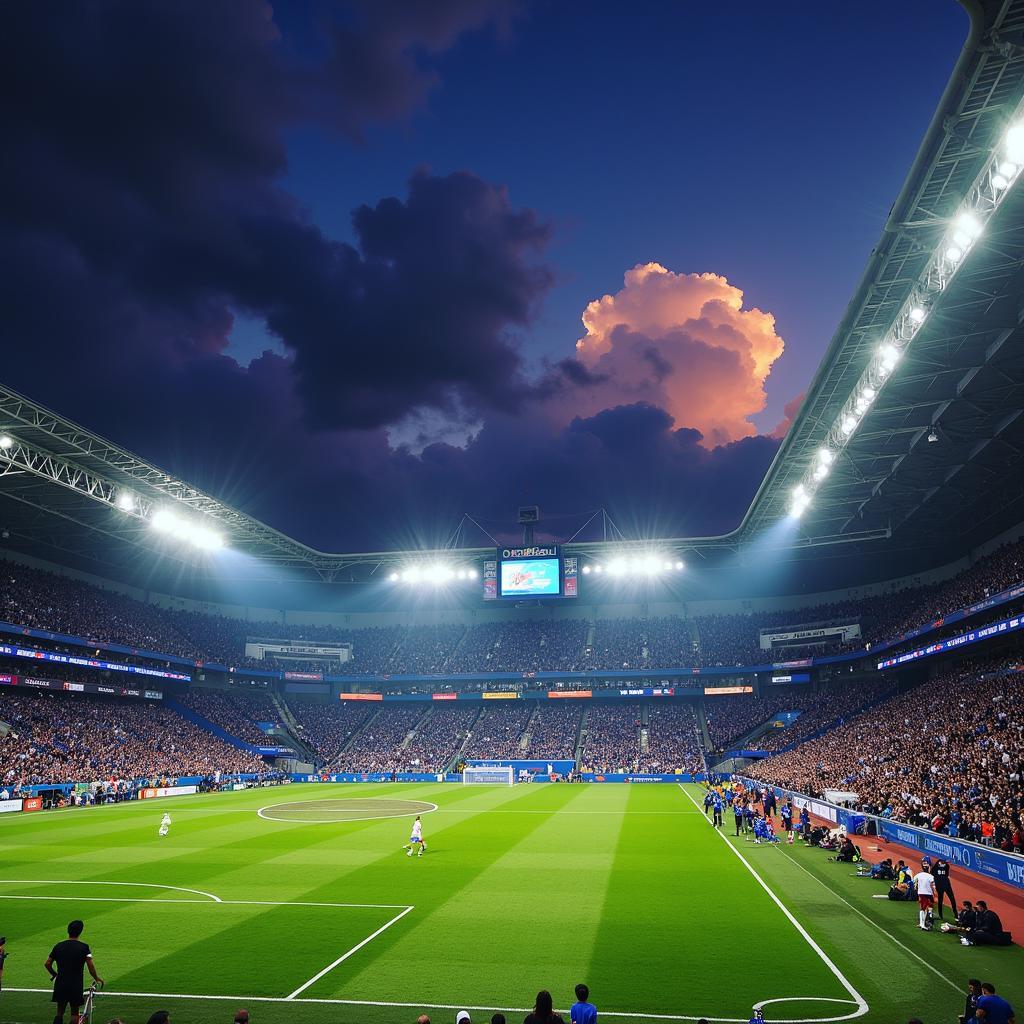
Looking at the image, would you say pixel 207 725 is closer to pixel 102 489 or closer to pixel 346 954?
pixel 102 489

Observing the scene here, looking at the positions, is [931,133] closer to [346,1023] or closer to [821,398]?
[821,398]

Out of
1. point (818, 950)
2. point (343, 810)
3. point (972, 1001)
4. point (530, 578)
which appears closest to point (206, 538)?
point (530, 578)

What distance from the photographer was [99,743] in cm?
5491

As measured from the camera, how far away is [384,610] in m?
93.4

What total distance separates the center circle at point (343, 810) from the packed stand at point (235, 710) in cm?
2749

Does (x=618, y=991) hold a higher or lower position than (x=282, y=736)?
lower

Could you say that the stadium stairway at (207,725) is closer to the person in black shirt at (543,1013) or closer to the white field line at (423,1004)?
the white field line at (423,1004)

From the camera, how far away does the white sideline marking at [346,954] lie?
13.2m

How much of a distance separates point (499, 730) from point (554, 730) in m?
5.74

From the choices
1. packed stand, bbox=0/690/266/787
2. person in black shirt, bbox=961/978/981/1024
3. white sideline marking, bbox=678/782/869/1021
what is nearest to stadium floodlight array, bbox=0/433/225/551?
packed stand, bbox=0/690/266/787

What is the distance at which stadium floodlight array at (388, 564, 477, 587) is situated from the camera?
78.0m

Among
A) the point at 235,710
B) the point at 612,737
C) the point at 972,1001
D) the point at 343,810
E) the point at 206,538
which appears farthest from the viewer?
the point at 235,710

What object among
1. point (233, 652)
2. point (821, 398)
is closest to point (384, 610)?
point (233, 652)

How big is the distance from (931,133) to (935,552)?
48630 mm
